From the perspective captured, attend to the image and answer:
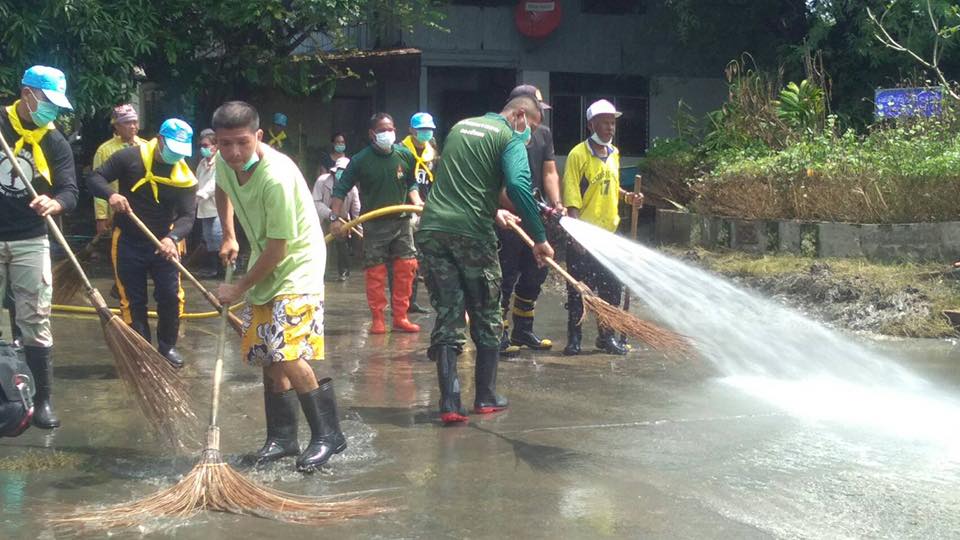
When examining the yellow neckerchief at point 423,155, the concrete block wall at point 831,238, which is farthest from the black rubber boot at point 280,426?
the concrete block wall at point 831,238

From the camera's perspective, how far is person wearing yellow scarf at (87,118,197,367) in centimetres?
725

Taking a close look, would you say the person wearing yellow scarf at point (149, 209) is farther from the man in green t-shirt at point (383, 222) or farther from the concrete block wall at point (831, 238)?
the concrete block wall at point (831, 238)

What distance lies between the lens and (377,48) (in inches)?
761

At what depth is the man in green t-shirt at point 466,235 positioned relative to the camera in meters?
6.15

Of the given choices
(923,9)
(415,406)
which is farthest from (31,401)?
(923,9)

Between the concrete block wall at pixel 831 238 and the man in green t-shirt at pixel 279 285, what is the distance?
6.79 m

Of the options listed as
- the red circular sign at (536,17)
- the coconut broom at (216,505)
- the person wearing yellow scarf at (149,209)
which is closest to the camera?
the coconut broom at (216,505)

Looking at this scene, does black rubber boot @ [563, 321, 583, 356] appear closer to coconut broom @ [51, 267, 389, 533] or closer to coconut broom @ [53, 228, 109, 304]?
coconut broom @ [53, 228, 109, 304]

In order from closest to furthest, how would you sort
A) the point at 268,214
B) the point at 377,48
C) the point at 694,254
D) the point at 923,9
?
the point at 268,214 < the point at 694,254 < the point at 923,9 < the point at 377,48

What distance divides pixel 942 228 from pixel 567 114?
10629mm

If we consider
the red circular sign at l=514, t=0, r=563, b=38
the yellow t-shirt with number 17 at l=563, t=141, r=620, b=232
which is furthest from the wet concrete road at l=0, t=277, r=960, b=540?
the red circular sign at l=514, t=0, r=563, b=38

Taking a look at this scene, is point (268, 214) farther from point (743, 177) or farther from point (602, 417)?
point (743, 177)

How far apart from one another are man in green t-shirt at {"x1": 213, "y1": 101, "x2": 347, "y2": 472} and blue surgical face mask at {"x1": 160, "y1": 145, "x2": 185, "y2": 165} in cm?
183

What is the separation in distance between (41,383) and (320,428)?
5.45 ft
